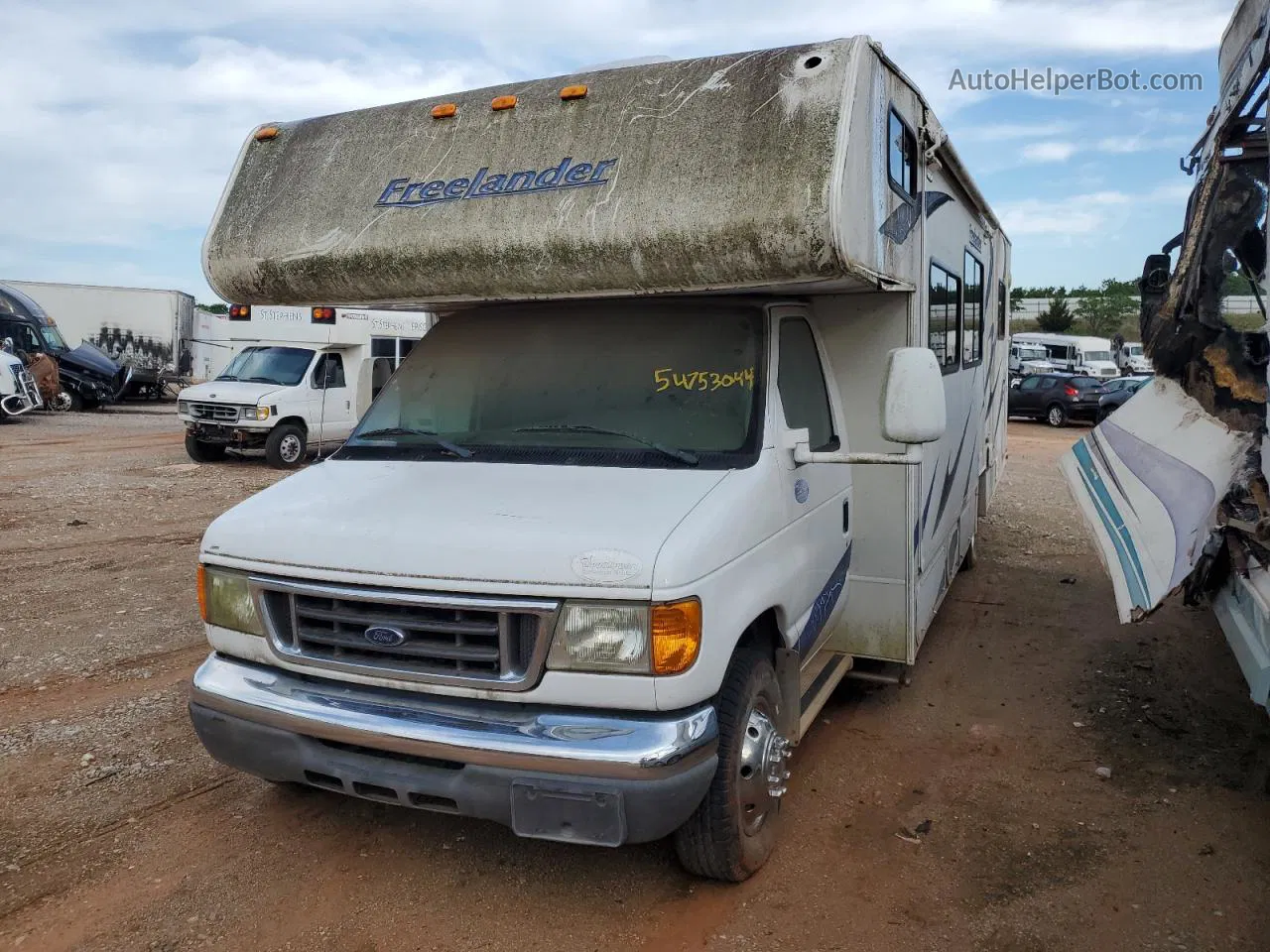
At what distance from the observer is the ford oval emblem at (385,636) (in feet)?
10.6

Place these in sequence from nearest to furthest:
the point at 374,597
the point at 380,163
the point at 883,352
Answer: the point at 374,597 < the point at 380,163 < the point at 883,352

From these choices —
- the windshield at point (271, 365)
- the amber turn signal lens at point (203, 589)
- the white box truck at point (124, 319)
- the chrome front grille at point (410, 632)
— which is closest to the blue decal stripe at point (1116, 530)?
the chrome front grille at point (410, 632)

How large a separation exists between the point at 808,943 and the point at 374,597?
182 cm

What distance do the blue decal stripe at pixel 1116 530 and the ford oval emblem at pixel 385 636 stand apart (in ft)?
9.23

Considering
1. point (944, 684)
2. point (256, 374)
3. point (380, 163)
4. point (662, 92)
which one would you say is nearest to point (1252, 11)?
point (662, 92)

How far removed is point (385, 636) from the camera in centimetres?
325

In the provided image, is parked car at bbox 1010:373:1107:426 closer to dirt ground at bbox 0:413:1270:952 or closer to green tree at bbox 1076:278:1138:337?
dirt ground at bbox 0:413:1270:952

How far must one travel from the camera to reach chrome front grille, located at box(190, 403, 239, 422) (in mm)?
14531

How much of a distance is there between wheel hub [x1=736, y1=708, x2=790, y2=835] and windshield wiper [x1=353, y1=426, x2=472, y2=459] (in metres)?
1.50

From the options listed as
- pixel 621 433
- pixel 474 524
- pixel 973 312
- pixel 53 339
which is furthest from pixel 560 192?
pixel 53 339

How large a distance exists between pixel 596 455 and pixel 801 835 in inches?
68.8

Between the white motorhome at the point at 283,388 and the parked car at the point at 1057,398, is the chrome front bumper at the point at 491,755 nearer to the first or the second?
the white motorhome at the point at 283,388

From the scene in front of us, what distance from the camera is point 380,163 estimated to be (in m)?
4.21

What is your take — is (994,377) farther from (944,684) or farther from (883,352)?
(883,352)
